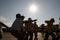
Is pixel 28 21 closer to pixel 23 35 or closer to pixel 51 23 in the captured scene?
pixel 51 23

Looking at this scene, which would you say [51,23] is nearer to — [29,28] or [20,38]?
[29,28]

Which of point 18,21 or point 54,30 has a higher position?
point 18,21

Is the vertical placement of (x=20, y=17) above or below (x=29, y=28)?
above

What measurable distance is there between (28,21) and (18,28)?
6.65 feet

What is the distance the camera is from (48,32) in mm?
Result: 10297

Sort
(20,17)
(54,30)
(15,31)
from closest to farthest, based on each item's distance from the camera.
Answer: (15,31), (20,17), (54,30)

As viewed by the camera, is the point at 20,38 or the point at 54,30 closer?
the point at 20,38

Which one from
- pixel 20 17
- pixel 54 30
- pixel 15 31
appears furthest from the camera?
pixel 54 30

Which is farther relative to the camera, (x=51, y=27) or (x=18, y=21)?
(x=51, y=27)

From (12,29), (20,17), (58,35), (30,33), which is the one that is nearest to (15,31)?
(12,29)

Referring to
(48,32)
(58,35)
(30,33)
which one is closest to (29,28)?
(30,33)

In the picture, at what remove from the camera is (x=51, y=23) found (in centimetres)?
1061

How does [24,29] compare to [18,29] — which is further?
[24,29]

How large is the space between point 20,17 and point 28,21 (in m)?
1.51
